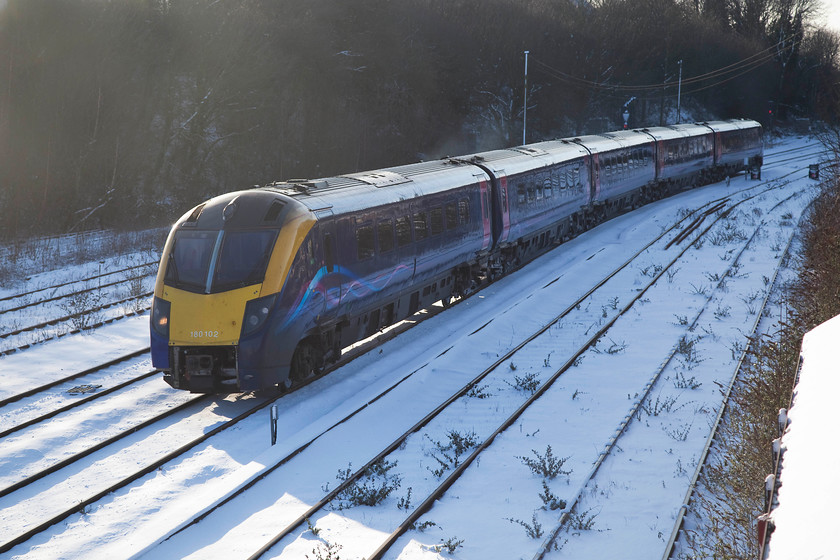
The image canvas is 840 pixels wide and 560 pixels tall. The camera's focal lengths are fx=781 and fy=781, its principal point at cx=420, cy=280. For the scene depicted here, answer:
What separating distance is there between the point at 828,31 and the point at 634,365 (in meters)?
99.0

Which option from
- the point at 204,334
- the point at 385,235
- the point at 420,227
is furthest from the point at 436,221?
the point at 204,334

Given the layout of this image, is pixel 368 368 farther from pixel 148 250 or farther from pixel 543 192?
pixel 148 250

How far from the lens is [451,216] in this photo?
17.0 meters

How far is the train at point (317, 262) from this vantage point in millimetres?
11367

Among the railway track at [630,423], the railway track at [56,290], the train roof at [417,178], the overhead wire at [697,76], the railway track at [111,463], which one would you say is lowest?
the railway track at [56,290]

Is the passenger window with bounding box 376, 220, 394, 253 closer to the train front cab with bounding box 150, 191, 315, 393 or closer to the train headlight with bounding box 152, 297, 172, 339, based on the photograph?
the train front cab with bounding box 150, 191, 315, 393

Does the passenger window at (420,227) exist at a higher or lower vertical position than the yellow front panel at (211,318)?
higher

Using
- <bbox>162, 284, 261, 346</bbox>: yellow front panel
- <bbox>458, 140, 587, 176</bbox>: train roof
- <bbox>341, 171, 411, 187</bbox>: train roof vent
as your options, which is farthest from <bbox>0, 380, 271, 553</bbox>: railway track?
<bbox>458, 140, 587, 176</bbox>: train roof

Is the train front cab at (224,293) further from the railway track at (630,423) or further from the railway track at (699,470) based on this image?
the railway track at (699,470)

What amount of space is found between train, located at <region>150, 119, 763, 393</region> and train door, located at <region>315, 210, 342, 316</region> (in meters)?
0.02

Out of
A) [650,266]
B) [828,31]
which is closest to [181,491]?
[650,266]

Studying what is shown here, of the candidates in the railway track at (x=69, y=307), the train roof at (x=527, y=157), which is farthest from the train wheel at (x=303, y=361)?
the train roof at (x=527, y=157)

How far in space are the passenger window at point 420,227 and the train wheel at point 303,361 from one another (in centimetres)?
376

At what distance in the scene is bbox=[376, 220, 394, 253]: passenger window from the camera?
14.1 m
